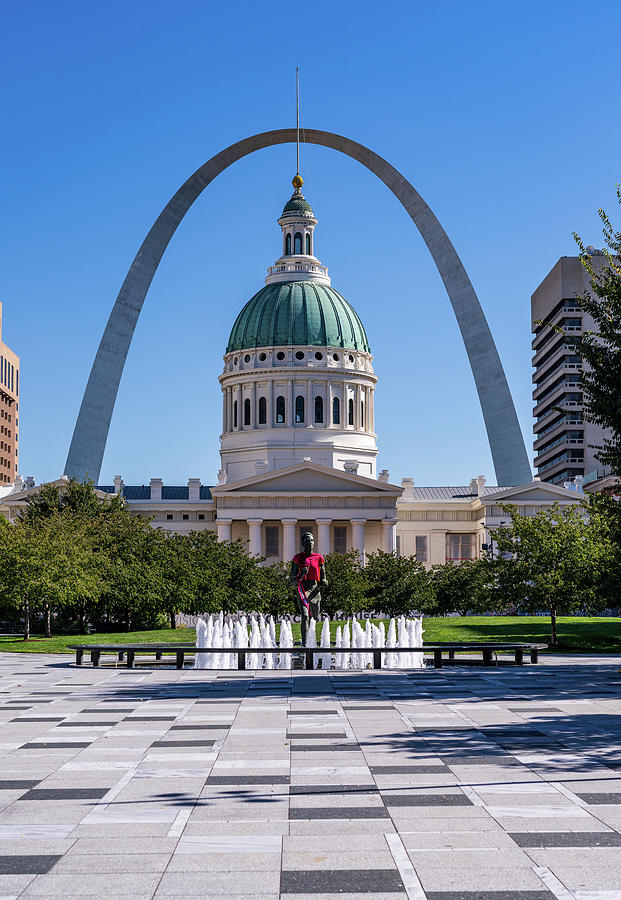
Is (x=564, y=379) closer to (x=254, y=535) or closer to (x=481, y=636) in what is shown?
(x=254, y=535)

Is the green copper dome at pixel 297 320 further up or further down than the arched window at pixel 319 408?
further up

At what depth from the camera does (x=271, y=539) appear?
115m

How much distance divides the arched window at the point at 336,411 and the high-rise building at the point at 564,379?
24.0m

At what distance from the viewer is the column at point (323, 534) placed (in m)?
108

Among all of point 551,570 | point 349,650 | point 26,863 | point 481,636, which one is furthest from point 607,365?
point 481,636

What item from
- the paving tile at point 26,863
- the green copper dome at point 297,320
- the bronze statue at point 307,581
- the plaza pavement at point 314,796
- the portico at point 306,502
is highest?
the green copper dome at point 297,320

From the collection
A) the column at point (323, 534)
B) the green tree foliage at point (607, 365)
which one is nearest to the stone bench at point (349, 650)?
the green tree foliage at point (607, 365)

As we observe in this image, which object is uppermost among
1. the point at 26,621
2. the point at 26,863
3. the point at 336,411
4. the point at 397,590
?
the point at 336,411

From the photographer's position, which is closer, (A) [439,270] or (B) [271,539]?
(A) [439,270]

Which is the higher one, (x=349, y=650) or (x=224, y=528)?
(x=224, y=528)

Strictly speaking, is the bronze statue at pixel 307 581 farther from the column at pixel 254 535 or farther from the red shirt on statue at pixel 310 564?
the column at pixel 254 535

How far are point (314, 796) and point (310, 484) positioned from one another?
9805 cm

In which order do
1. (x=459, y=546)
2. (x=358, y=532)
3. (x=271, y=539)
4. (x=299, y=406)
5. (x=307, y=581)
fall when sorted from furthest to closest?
(x=299, y=406), (x=459, y=546), (x=271, y=539), (x=358, y=532), (x=307, y=581)

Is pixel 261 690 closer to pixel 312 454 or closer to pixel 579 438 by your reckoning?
pixel 312 454
